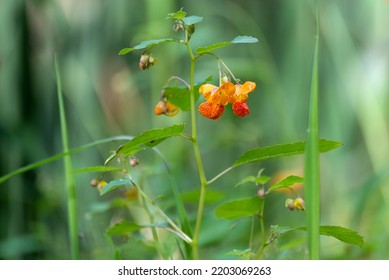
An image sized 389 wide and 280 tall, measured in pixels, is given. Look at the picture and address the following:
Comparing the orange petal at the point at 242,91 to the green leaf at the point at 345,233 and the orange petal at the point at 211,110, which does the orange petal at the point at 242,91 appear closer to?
the orange petal at the point at 211,110

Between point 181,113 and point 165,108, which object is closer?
point 165,108

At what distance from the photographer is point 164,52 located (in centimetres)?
232

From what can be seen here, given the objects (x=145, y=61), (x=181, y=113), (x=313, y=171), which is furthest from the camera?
(x=181, y=113)

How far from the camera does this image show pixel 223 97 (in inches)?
45.3

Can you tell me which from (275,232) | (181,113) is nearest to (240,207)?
(275,232)

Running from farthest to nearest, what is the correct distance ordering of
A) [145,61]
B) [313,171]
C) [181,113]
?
[181,113] < [145,61] < [313,171]

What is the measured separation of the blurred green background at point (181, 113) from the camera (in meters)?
2.23

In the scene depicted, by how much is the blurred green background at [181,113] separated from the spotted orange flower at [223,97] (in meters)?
0.90

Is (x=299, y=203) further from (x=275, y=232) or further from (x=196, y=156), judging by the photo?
(x=196, y=156)

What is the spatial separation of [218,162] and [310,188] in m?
1.34

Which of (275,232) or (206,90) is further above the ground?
(206,90)

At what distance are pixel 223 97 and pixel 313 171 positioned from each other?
18 cm

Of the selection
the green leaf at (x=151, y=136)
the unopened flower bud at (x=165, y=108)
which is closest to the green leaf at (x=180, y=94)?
the unopened flower bud at (x=165, y=108)

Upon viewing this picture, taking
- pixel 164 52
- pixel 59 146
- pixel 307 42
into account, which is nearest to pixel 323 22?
pixel 307 42
